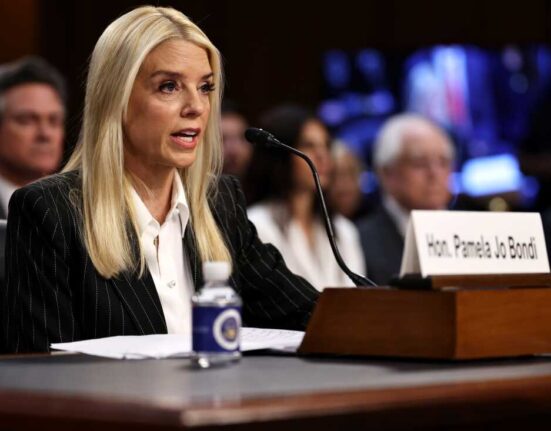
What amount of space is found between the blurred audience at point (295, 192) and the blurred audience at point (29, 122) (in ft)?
2.76

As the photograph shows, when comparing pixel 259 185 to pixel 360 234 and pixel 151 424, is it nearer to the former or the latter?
pixel 360 234

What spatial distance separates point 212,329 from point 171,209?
0.90 meters

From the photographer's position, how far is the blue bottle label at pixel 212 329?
1.76m

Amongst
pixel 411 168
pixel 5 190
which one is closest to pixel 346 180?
pixel 411 168

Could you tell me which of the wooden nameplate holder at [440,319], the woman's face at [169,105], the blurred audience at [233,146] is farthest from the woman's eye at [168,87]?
the blurred audience at [233,146]

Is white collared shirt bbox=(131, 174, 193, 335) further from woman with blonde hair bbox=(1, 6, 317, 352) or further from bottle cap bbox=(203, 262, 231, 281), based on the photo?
bottle cap bbox=(203, 262, 231, 281)

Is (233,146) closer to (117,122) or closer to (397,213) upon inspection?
(397,213)

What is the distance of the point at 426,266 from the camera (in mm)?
1815

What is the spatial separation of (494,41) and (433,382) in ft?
22.0

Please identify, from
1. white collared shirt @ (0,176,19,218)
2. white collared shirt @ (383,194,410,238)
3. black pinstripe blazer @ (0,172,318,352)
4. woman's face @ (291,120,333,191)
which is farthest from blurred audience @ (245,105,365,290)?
black pinstripe blazer @ (0,172,318,352)

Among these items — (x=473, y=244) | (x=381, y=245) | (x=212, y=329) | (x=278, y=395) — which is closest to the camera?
(x=278, y=395)

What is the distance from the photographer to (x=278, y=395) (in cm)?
135

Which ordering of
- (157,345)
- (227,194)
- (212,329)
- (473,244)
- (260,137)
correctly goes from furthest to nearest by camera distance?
(227,194), (260,137), (157,345), (473,244), (212,329)

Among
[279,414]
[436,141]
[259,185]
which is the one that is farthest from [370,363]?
[436,141]
